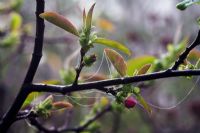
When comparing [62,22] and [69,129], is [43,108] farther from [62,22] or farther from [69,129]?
[69,129]

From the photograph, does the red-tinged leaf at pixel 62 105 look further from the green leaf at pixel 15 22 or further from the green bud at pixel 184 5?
the green leaf at pixel 15 22

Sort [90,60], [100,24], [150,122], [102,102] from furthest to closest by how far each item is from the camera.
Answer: [150,122], [100,24], [102,102], [90,60]

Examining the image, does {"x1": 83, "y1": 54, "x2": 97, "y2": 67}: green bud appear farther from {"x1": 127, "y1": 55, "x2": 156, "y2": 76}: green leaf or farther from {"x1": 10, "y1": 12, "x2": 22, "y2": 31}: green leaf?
{"x1": 10, "y1": 12, "x2": 22, "y2": 31}: green leaf

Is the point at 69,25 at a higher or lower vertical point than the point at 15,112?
higher

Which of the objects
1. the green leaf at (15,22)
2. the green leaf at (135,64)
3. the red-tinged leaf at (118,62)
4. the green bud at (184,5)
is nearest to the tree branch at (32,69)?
the red-tinged leaf at (118,62)

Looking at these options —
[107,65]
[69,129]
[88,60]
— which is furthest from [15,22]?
[107,65]

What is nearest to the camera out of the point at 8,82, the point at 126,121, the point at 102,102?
the point at 102,102

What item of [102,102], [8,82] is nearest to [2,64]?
[8,82]

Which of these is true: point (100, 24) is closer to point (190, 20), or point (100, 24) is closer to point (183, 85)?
point (183, 85)

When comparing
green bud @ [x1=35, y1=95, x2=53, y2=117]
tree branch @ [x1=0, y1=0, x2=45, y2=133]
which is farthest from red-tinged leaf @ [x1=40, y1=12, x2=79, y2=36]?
green bud @ [x1=35, y1=95, x2=53, y2=117]
